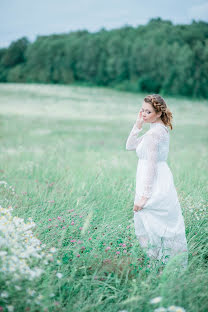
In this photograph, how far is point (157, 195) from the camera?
316cm

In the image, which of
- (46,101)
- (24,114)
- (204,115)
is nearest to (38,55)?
(46,101)

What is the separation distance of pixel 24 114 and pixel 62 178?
14052 mm

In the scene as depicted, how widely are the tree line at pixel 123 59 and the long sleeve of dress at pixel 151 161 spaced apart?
17955 mm

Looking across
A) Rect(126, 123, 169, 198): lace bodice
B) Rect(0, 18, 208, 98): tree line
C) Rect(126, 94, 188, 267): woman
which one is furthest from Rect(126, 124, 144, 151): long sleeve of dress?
Rect(0, 18, 208, 98): tree line

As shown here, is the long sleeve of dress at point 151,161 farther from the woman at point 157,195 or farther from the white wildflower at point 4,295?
the white wildflower at point 4,295

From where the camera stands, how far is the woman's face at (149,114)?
3.27 m

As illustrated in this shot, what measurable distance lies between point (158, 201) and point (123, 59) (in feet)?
107

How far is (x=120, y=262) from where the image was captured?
2.84m

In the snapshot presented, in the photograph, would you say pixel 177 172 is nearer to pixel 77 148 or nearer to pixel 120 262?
pixel 120 262

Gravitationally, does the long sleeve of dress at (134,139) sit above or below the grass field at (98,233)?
above

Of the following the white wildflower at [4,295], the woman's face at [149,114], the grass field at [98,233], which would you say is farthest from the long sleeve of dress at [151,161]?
the white wildflower at [4,295]

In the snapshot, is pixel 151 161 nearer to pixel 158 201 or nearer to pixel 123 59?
pixel 158 201

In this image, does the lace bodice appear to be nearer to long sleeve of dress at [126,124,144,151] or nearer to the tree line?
long sleeve of dress at [126,124,144,151]

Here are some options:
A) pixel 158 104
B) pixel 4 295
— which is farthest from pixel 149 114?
pixel 4 295
